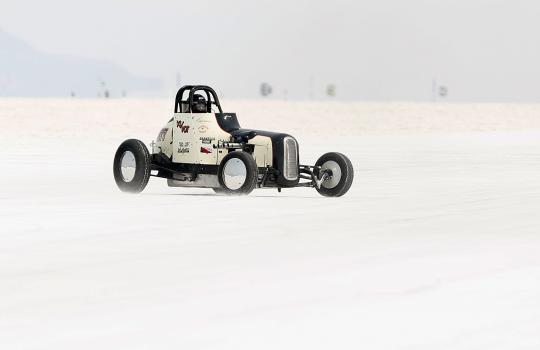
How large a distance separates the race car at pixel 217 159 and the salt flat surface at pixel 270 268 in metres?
0.37

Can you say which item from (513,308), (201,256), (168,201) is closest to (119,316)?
(513,308)

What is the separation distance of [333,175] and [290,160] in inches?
32.1

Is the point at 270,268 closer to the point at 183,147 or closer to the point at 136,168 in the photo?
the point at 136,168

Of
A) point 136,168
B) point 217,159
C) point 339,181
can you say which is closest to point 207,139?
point 217,159

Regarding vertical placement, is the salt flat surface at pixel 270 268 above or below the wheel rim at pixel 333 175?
below

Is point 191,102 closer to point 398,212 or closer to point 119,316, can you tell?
point 398,212

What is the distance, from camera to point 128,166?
2202 centimetres

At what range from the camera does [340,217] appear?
17.5 metres

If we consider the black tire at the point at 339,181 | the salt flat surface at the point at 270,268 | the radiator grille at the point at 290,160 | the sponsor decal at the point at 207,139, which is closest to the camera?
the salt flat surface at the point at 270,268

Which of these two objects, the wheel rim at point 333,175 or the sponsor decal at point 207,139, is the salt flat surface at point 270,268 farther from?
the sponsor decal at point 207,139

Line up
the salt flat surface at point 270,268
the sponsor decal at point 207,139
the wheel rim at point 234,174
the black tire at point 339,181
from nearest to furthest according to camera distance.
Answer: the salt flat surface at point 270,268 → the wheel rim at point 234,174 → the black tire at point 339,181 → the sponsor decal at point 207,139

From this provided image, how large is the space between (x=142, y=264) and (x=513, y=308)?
12.8 ft

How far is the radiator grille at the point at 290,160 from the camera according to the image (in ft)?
69.6

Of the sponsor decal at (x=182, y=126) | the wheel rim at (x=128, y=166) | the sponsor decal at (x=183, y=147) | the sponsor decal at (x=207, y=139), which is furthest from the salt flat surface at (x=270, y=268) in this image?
the sponsor decal at (x=182, y=126)
